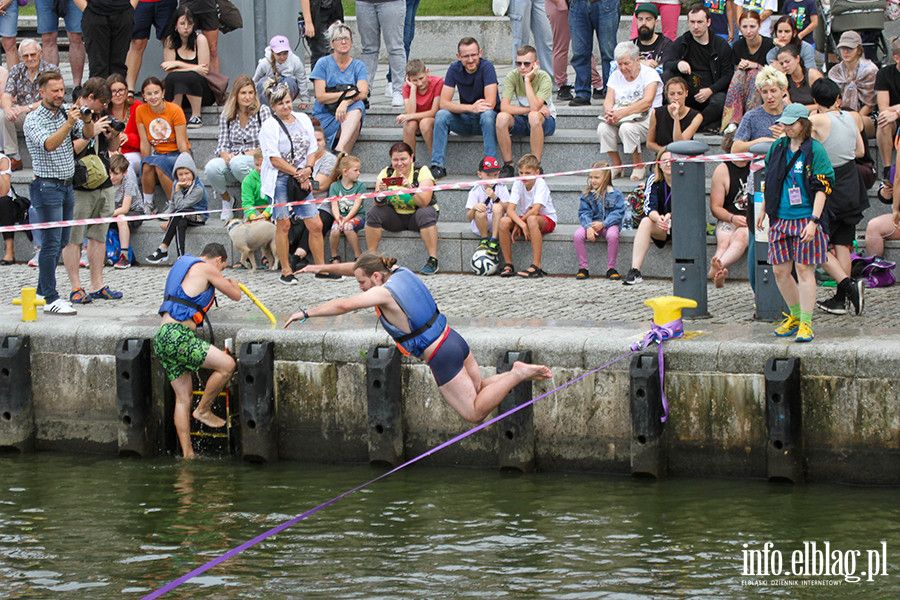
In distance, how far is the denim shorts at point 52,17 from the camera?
1471 cm

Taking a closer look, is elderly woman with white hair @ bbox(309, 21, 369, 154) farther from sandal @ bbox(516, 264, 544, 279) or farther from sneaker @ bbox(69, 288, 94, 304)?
sneaker @ bbox(69, 288, 94, 304)

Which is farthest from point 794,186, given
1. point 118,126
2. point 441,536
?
point 118,126

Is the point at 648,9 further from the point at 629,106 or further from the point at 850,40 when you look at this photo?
the point at 850,40

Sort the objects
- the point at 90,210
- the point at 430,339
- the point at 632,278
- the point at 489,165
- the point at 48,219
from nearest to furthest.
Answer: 1. the point at 430,339
2. the point at 48,219
3. the point at 90,210
4. the point at 632,278
5. the point at 489,165

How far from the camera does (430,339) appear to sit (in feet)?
25.7

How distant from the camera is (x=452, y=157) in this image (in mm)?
13109

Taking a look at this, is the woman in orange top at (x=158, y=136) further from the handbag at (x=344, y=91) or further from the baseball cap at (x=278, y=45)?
the handbag at (x=344, y=91)

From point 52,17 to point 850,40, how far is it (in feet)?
30.9

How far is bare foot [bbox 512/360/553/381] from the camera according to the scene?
7660 mm

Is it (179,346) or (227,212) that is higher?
(227,212)

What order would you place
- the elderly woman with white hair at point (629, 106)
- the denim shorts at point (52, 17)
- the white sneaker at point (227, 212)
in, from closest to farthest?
the elderly woman with white hair at point (629, 106) < the white sneaker at point (227, 212) < the denim shorts at point (52, 17)

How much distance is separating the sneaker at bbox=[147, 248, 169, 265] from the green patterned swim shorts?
149 inches

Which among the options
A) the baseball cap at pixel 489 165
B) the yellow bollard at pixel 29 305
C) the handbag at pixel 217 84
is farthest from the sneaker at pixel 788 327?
the handbag at pixel 217 84

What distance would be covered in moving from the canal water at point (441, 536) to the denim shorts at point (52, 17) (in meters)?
7.74
